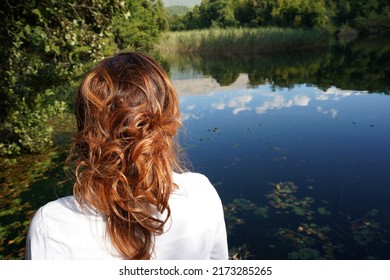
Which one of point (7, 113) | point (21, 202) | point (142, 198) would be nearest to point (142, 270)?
point (142, 198)

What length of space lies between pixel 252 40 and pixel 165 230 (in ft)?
115

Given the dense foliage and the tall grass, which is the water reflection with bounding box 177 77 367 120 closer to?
the dense foliage

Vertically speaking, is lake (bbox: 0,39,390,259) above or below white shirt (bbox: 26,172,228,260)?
below

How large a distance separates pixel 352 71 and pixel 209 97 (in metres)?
10.4

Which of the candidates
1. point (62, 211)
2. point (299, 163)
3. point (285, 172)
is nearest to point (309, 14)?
point (299, 163)

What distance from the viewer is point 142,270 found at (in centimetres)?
143

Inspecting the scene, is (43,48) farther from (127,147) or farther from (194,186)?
(194,186)

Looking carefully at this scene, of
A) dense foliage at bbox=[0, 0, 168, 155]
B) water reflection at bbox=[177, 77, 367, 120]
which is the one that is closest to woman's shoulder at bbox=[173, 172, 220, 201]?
dense foliage at bbox=[0, 0, 168, 155]

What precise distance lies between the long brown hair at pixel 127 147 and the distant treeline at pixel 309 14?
43486mm

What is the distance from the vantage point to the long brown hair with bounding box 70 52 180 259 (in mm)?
1347

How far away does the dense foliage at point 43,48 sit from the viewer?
17.1ft

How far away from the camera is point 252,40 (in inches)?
1330

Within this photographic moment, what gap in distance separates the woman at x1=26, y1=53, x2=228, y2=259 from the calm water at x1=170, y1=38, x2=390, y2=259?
369cm

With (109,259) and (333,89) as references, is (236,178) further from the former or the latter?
(333,89)
